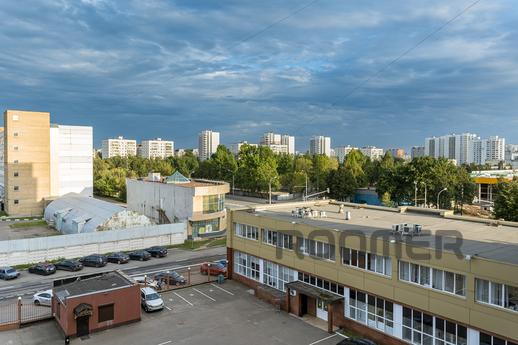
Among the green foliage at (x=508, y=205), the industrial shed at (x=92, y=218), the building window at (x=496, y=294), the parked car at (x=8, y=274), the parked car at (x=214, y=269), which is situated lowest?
the parked car at (x=8, y=274)

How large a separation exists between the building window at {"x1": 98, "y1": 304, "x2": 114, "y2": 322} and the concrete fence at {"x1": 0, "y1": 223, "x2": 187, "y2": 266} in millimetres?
19186

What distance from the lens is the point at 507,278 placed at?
54.7 ft

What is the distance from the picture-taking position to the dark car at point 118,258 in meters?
39.6

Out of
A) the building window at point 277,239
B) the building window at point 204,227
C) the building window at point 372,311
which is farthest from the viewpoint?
the building window at point 204,227

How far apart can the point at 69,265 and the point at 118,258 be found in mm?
4431

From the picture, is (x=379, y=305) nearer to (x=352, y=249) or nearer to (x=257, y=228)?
(x=352, y=249)

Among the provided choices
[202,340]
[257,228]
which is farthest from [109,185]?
[202,340]

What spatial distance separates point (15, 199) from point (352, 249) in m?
69.2

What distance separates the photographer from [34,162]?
7412 cm

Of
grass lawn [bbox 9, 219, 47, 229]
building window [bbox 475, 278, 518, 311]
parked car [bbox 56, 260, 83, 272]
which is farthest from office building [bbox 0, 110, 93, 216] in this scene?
building window [bbox 475, 278, 518, 311]

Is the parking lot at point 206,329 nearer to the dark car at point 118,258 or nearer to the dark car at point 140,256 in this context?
the dark car at point 118,258

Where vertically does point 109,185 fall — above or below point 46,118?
below

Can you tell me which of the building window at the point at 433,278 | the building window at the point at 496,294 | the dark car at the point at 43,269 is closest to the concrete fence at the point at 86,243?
the dark car at the point at 43,269

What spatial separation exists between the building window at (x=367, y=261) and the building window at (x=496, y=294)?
14.8 feet
